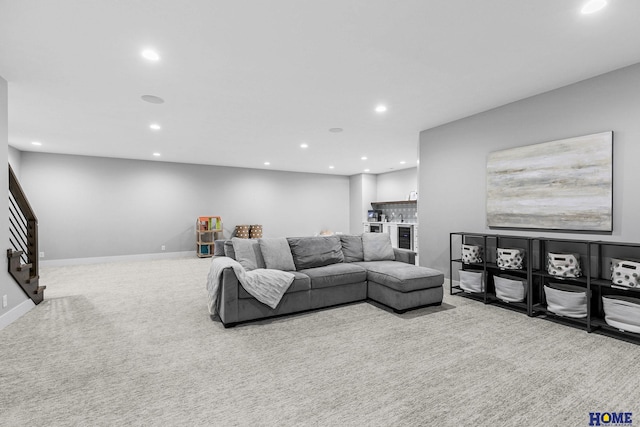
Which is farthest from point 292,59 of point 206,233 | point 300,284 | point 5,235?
point 206,233

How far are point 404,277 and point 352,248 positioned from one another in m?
1.12

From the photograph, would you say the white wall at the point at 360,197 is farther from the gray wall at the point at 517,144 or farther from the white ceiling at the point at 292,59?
the white ceiling at the point at 292,59

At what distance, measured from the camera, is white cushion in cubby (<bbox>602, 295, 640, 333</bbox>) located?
8.73 ft

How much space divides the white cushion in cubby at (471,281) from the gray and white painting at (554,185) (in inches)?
27.3

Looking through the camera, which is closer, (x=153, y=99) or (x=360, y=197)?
(x=153, y=99)

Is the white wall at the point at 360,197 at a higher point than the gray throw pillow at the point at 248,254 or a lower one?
higher

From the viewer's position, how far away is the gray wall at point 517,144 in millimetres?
2914

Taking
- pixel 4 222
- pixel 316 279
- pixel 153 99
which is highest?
pixel 153 99

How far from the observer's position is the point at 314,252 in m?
4.00

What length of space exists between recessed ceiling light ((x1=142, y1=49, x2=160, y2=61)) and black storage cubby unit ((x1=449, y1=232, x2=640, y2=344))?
4.03 meters

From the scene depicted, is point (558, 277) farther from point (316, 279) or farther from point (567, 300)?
point (316, 279)

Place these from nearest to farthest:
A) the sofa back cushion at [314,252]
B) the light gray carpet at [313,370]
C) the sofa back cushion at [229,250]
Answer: the light gray carpet at [313,370] → the sofa back cushion at [229,250] → the sofa back cushion at [314,252]

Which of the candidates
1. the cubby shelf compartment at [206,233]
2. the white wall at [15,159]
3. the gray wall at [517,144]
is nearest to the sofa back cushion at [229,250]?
the gray wall at [517,144]

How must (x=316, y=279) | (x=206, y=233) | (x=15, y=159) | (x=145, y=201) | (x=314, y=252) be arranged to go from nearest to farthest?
(x=316, y=279), (x=314, y=252), (x=15, y=159), (x=145, y=201), (x=206, y=233)
